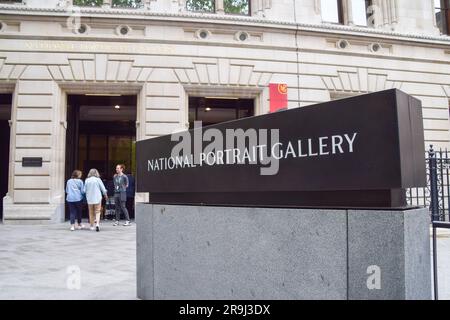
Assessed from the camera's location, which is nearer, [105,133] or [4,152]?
[4,152]

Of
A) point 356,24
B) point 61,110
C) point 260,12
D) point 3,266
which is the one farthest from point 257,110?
point 3,266

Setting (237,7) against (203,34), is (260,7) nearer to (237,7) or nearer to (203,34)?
(237,7)

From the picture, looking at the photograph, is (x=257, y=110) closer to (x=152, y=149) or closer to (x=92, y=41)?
(x=92, y=41)

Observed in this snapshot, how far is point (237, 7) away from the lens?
641 inches

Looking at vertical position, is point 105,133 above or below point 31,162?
above

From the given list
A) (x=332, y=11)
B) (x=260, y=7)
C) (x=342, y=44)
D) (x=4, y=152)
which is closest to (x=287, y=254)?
(x=260, y=7)

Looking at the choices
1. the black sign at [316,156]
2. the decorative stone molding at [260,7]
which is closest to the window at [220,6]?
the decorative stone molding at [260,7]

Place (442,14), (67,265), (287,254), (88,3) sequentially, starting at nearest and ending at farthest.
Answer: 1. (287,254)
2. (67,265)
3. (88,3)
4. (442,14)

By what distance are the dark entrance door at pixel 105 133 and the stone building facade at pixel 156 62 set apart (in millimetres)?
2298

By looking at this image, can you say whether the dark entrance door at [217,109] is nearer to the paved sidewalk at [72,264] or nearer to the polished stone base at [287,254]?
the paved sidewalk at [72,264]

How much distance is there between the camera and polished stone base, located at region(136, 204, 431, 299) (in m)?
2.15

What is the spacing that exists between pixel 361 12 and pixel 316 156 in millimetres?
17526
